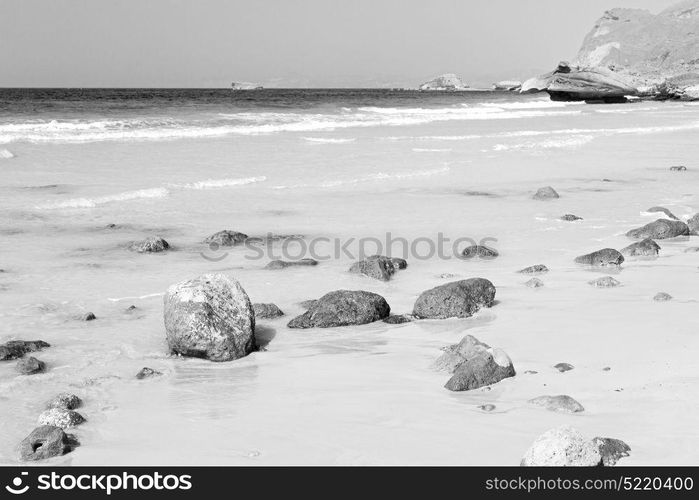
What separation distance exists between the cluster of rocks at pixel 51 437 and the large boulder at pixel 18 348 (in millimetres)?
1159

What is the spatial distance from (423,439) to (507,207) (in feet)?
27.7

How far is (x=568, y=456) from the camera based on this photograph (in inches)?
144

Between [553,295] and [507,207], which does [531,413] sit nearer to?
[553,295]

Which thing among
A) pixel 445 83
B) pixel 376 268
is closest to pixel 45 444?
pixel 376 268

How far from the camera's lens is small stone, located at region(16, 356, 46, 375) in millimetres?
5395

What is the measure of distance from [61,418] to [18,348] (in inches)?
56.3

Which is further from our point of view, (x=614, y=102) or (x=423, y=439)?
(x=614, y=102)

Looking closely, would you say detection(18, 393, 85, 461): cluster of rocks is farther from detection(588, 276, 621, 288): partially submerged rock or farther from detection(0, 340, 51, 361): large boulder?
detection(588, 276, 621, 288): partially submerged rock

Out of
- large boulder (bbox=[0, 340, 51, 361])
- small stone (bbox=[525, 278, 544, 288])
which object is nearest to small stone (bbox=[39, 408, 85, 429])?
large boulder (bbox=[0, 340, 51, 361])

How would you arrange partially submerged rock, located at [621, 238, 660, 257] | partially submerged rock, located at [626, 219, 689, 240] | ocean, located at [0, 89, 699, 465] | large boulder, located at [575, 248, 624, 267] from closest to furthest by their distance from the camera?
ocean, located at [0, 89, 699, 465] → large boulder, located at [575, 248, 624, 267] → partially submerged rock, located at [621, 238, 660, 257] → partially submerged rock, located at [626, 219, 689, 240]

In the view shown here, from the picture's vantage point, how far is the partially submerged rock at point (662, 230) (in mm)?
9844

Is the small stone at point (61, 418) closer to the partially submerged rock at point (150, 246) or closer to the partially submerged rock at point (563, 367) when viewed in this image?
the partially submerged rock at point (563, 367)

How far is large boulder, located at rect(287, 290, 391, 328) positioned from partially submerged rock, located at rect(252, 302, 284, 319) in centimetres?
23
